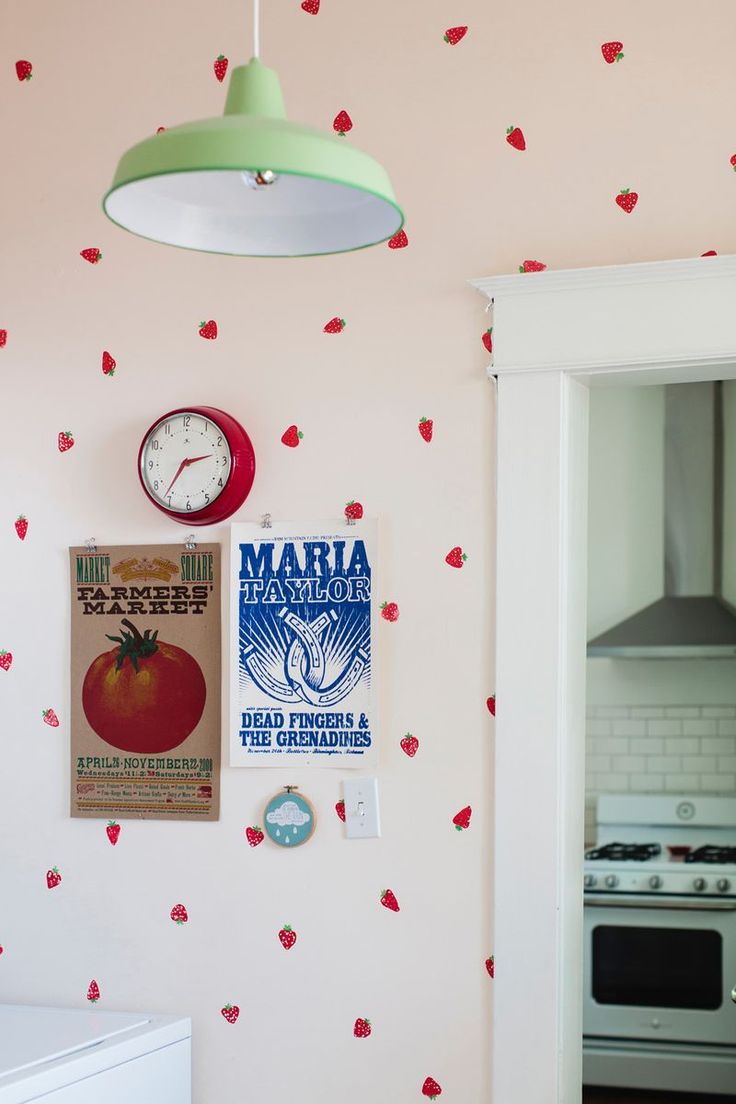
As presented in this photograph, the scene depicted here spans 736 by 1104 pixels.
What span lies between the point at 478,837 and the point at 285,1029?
1.71 feet

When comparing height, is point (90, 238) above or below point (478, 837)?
above

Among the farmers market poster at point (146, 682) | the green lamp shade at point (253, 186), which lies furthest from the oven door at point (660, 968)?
the green lamp shade at point (253, 186)

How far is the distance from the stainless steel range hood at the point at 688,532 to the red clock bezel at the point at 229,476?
2216mm

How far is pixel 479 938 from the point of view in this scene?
7.79 feet

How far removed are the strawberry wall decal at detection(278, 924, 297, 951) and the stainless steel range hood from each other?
2.20 metres

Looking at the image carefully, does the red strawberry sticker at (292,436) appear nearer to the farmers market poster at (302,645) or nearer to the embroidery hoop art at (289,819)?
the farmers market poster at (302,645)

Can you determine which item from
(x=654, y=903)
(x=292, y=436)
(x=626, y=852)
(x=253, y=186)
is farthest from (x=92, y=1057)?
(x=626, y=852)

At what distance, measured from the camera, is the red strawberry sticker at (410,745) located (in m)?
2.44

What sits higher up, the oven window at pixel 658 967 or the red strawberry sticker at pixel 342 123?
the red strawberry sticker at pixel 342 123

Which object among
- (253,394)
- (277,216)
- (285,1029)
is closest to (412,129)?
(253,394)

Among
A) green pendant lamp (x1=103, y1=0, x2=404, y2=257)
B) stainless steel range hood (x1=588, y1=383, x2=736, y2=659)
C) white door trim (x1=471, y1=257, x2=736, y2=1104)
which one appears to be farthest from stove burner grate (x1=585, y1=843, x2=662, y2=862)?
green pendant lamp (x1=103, y1=0, x2=404, y2=257)

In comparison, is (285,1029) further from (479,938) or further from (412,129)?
(412,129)

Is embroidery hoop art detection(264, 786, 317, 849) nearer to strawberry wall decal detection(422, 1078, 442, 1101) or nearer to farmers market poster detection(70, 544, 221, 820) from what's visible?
farmers market poster detection(70, 544, 221, 820)

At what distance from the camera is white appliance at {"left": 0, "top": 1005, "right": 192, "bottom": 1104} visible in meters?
2.18
